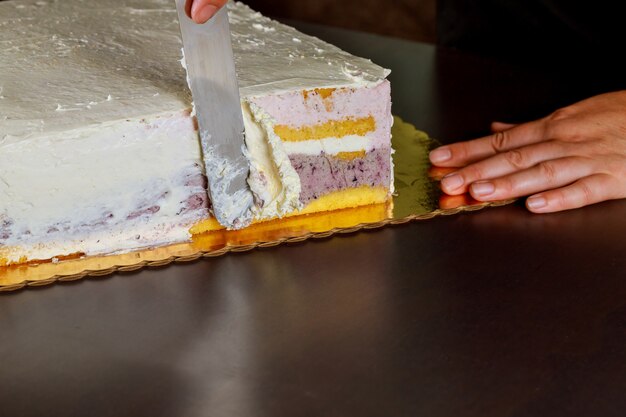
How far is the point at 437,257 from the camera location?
4.41 ft

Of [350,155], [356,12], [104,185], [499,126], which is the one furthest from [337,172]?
[356,12]

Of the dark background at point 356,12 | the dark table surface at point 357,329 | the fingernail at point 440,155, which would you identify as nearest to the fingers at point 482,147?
the fingernail at point 440,155

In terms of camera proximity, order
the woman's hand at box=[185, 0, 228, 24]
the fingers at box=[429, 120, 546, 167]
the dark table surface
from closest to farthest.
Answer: the dark table surface < the woman's hand at box=[185, 0, 228, 24] < the fingers at box=[429, 120, 546, 167]

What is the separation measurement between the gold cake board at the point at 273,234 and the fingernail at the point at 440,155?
5 cm

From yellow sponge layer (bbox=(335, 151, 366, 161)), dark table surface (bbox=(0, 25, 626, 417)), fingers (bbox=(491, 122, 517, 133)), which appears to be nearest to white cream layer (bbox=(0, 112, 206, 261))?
dark table surface (bbox=(0, 25, 626, 417))

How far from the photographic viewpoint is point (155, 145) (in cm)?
138

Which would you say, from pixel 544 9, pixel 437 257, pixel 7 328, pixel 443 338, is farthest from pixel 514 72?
pixel 7 328

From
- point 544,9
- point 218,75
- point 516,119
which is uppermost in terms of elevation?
point 218,75

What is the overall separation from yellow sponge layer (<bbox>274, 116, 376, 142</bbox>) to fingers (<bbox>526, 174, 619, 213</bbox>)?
309 mm

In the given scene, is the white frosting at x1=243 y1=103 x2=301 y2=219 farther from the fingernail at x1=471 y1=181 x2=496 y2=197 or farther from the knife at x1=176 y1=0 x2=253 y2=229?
the fingernail at x1=471 y1=181 x2=496 y2=197

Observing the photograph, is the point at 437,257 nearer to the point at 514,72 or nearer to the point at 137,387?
the point at 137,387

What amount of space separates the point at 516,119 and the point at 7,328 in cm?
124

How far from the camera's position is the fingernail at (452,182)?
5.16 feet

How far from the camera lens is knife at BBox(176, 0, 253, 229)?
133cm
